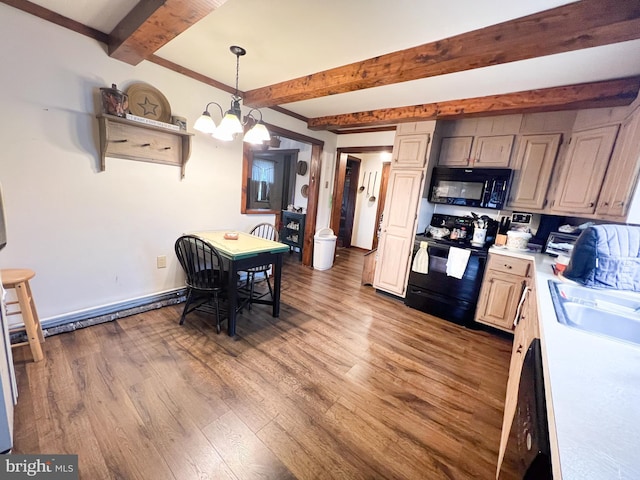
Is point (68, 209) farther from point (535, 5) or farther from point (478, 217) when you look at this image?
point (478, 217)

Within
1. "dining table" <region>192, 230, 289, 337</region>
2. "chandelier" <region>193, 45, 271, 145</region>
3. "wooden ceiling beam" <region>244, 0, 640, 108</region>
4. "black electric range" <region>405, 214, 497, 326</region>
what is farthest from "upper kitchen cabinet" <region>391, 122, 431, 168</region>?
"dining table" <region>192, 230, 289, 337</region>

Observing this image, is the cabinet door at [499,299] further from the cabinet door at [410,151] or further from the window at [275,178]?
the window at [275,178]

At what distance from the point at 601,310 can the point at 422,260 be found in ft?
5.62

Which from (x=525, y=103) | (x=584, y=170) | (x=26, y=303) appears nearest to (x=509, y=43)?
(x=525, y=103)

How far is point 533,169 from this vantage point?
A: 8.47 feet

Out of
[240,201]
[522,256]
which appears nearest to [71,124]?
[240,201]

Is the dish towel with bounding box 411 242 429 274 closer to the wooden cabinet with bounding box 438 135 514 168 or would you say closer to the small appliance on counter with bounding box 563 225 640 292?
the wooden cabinet with bounding box 438 135 514 168

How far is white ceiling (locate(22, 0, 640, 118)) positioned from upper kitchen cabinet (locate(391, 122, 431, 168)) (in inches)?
20.2

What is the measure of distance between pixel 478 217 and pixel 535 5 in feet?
6.98

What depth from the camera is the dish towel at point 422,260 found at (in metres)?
2.93

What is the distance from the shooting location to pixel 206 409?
1483 millimetres

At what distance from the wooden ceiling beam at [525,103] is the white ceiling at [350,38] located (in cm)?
8

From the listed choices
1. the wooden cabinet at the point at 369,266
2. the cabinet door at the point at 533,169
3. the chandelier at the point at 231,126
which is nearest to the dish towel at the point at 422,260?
the wooden cabinet at the point at 369,266
